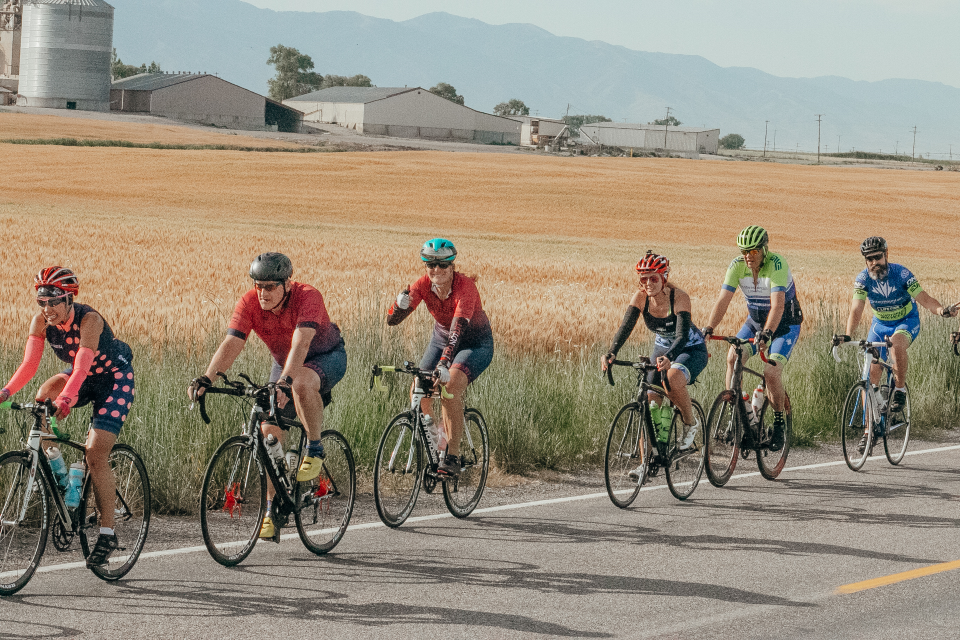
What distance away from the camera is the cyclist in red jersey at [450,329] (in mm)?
8430

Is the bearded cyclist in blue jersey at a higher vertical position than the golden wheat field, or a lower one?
lower

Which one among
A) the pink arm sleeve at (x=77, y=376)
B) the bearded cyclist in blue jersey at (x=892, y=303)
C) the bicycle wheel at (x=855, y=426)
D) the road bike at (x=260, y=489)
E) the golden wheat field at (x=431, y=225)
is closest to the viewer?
the pink arm sleeve at (x=77, y=376)

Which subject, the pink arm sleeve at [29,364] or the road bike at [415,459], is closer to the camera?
the pink arm sleeve at [29,364]

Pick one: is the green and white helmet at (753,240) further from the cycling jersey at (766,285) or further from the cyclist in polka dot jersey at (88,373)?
the cyclist in polka dot jersey at (88,373)

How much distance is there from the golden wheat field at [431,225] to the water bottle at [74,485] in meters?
6.20

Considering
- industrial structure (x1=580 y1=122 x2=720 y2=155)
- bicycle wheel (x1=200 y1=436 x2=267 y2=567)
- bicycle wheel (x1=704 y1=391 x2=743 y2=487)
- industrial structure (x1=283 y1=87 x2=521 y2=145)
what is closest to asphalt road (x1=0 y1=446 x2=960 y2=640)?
bicycle wheel (x1=200 y1=436 x2=267 y2=567)

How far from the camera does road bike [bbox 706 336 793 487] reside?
10.1 m

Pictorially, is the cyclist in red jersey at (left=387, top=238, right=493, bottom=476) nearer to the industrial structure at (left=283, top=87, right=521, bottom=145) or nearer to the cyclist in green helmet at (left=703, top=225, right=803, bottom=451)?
the cyclist in green helmet at (left=703, top=225, right=803, bottom=451)

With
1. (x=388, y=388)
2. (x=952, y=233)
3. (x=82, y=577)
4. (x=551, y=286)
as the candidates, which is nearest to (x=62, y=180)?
(x=551, y=286)

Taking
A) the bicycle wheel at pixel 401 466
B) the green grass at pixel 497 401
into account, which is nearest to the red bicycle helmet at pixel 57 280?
the green grass at pixel 497 401

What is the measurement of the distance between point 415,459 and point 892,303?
5730mm

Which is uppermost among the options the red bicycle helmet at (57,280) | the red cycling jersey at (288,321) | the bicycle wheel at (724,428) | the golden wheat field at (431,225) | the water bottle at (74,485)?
the golden wheat field at (431,225)

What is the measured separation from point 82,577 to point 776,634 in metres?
4.01

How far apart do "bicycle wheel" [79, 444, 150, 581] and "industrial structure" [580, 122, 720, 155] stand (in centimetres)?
14079
